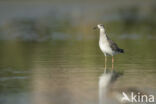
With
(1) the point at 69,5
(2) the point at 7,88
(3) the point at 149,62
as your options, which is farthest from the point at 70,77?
(1) the point at 69,5

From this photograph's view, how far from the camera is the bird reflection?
8914 mm

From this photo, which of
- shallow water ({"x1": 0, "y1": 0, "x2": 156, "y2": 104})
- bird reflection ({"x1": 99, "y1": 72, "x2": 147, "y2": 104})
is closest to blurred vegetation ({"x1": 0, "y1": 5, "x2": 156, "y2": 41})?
shallow water ({"x1": 0, "y1": 0, "x2": 156, "y2": 104})

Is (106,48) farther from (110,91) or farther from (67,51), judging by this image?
(110,91)

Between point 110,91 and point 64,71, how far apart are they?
2810 mm

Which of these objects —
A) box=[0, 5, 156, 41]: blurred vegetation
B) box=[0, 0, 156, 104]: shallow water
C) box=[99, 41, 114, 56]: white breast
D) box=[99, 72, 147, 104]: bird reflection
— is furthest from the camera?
box=[0, 5, 156, 41]: blurred vegetation

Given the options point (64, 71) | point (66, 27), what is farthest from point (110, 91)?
point (66, 27)

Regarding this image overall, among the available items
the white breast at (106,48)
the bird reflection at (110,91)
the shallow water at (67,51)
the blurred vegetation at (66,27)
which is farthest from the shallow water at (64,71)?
the blurred vegetation at (66,27)

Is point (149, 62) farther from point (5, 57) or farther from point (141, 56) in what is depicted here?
point (5, 57)

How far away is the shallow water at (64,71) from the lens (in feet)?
31.0

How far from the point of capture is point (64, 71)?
12.4 metres

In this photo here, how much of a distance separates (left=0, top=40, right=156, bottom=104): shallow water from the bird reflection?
0.42ft

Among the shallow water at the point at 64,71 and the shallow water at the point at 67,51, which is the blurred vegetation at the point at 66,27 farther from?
the shallow water at the point at 64,71

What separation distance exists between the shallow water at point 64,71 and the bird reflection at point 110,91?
127mm

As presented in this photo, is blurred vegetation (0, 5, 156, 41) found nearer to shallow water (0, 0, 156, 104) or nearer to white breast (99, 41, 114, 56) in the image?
shallow water (0, 0, 156, 104)
